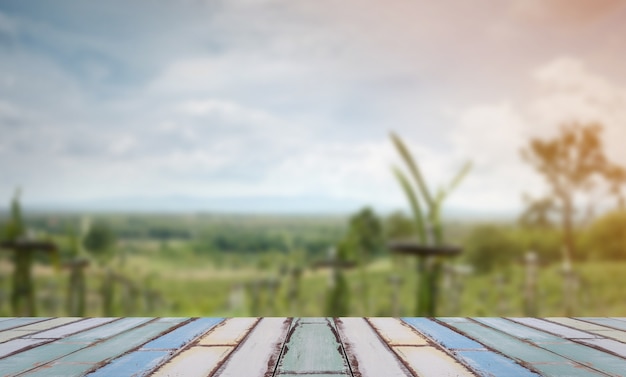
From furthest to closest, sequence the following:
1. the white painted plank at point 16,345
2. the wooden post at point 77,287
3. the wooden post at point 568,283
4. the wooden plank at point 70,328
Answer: the wooden post at point 568,283 → the wooden post at point 77,287 → the wooden plank at point 70,328 → the white painted plank at point 16,345

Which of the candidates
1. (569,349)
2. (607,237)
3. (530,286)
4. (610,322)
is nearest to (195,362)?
(569,349)

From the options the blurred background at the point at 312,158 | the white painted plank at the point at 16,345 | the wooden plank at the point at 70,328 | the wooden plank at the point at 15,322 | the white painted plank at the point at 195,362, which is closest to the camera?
the white painted plank at the point at 195,362

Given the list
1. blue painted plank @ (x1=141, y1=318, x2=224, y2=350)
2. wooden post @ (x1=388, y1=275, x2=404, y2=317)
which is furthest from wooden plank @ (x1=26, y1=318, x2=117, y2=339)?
wooden post @ (x1=388, y1=275, x2=404, y2=317)

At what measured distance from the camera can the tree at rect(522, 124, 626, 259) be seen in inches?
82.4

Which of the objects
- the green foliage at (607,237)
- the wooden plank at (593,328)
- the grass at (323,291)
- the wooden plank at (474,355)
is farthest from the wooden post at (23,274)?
the green foliage at (607,237)

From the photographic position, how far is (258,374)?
640 mm

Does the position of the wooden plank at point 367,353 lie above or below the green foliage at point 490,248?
below

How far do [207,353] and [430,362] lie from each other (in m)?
0.37

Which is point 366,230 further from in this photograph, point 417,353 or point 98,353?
point 98,353

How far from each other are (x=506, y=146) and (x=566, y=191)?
373mm

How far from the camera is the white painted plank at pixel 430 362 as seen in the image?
65 centimetres

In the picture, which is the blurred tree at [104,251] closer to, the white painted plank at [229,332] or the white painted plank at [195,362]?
the white painted plank at [229,332]

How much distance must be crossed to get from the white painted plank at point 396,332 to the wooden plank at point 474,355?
0.03 metres

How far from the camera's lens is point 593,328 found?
1.11 meters
